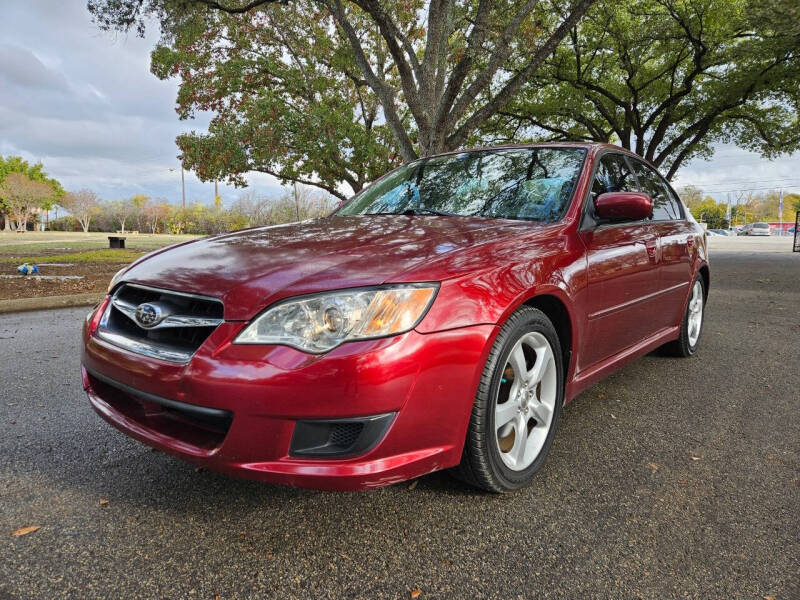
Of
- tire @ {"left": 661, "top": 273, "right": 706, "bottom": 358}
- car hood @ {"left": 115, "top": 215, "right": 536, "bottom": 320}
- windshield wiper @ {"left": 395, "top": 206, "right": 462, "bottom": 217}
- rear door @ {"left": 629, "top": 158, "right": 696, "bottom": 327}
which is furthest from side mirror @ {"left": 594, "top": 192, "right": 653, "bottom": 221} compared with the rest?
tire @ {"left": 661, "top": 273, "right": 706, "bottom": 358}

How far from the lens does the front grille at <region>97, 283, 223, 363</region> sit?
5.80 feet

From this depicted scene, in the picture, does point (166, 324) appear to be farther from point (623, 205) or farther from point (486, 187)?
point (623, 205)

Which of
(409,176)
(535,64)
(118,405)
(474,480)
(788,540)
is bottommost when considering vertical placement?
(788,540)

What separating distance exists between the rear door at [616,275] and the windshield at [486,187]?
18 centimetres

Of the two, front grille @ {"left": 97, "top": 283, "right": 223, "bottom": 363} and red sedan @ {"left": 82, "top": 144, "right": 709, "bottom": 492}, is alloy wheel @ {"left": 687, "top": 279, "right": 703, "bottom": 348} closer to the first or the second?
red sedan @ {"left": 82, "top": 144, "right": 709, "bottom": 492}

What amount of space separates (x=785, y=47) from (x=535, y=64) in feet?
27.9

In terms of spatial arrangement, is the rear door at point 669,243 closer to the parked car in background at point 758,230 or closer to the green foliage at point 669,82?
the green foliage at point 669,82

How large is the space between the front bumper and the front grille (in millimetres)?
52

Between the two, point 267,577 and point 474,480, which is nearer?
point 267,577

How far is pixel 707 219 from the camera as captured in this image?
82.3m

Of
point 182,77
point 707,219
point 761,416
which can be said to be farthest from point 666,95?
point 707,219

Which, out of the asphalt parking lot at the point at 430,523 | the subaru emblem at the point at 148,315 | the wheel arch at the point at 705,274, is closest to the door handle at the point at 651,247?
the asphalt parking lot at the point at 430,523

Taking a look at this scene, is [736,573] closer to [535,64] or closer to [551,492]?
[551,492]

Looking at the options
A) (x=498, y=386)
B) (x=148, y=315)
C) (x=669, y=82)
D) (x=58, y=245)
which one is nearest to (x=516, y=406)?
(x=498, y=386)
